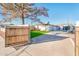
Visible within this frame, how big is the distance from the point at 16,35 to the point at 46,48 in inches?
11.6

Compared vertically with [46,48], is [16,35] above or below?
above

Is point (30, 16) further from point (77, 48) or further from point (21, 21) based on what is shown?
point (77, 48)

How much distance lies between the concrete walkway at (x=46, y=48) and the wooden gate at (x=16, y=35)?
0.16 feet

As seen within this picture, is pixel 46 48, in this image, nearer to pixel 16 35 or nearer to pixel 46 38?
pixel 46 38

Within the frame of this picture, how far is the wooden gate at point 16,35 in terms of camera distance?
1.34 metres

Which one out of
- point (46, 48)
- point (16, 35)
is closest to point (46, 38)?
point (46, 48)

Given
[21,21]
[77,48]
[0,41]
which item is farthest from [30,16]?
[77,48]

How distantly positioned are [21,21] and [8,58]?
0.35 m

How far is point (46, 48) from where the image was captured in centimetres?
134

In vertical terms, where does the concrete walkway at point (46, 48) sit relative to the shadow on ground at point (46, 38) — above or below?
below

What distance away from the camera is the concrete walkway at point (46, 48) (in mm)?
1328

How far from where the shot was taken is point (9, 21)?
1341mm

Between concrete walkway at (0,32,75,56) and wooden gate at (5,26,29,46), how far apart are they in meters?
0.05

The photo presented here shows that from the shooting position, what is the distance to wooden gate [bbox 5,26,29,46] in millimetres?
1338
